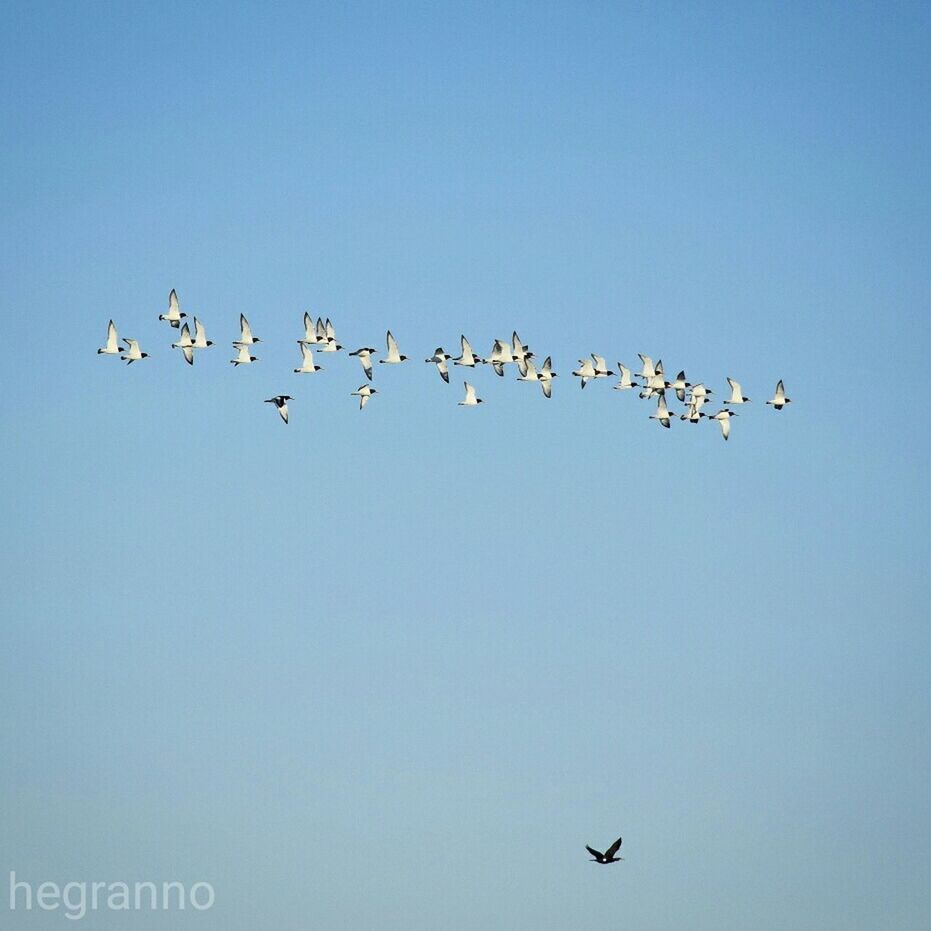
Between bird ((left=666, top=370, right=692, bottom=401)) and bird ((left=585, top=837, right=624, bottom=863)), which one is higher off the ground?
bird ((left=666, top=370, right=692, bottom=401))

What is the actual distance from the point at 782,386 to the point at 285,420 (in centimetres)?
2456

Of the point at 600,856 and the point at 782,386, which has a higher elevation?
the point at 782,386

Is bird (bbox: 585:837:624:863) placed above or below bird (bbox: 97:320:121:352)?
below

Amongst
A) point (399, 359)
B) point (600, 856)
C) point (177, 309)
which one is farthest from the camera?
point (399, 359)

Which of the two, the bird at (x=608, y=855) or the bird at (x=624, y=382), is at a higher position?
the bird at (x=624, y=382)

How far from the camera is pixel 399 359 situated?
318 feet

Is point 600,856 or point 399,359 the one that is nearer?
point 600,856

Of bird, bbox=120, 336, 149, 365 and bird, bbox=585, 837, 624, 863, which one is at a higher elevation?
bird, bbox=120, 336, 149, 365

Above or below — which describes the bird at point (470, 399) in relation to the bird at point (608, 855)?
above

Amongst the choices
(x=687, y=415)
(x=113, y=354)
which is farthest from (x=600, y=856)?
(x=113, y=354)

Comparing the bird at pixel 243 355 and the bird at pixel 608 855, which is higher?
the bird at pixel 243 355

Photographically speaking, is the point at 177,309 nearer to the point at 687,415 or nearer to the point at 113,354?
the point at 113,354

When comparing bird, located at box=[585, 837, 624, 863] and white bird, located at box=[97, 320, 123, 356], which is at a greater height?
white bird, located at box=[97, 320, 123, 356]

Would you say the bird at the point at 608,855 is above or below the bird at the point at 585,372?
below
